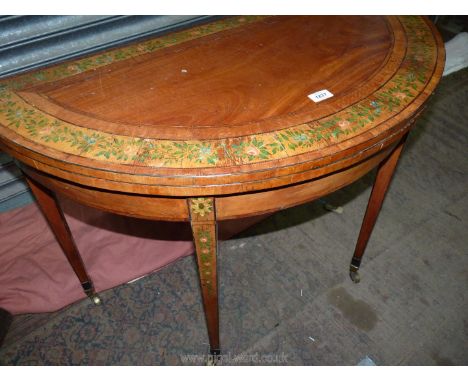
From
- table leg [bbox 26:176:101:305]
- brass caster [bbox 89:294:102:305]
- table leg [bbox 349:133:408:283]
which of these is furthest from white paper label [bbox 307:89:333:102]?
brass caster [bbox 89:294:102:305]

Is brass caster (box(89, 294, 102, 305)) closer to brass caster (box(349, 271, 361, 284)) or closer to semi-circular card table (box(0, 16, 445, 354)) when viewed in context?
semi-circular card table (box(0, 16, 445, 354))

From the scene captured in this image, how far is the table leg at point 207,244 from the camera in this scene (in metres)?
0.78

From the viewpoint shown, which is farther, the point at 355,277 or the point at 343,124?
the point at 355,277

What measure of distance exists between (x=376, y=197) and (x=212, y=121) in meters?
0.67

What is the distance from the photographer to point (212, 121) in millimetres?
833

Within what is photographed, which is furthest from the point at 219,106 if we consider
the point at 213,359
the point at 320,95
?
the point at 213,359

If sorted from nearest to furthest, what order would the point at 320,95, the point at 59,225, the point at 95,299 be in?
the point at 320,95
the point at 59,225
the point at 95,299

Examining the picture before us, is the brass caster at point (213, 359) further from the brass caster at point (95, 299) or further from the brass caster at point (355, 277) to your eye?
the brass caster at point (355, 277)

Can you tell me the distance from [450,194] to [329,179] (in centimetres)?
130

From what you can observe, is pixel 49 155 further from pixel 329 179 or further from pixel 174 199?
pixel 329 179

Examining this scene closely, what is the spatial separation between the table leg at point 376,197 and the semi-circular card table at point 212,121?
0.01 m

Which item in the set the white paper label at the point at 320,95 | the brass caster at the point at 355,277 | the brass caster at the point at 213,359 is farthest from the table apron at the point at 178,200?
the brass caster at the point at 355,277

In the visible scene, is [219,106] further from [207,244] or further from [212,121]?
[207,244]

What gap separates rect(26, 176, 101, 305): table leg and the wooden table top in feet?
0.81
